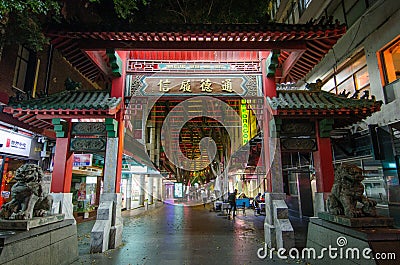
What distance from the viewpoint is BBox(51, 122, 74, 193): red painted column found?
7.16 m

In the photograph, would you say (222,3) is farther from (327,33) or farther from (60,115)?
(60,115)

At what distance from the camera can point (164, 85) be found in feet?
25.9

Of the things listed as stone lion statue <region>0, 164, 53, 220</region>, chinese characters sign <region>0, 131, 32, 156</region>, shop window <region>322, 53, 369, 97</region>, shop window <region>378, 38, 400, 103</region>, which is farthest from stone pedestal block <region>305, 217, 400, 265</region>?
chinese characters sign <region>0, 131, 32, 156</region>

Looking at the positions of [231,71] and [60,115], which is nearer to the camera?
[60,115]

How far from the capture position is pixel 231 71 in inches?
319

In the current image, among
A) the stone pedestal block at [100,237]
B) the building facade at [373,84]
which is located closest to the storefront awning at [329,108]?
the building facade at [373,84]

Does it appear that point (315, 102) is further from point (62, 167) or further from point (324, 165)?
point (62, 167)

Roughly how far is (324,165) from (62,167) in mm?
8174

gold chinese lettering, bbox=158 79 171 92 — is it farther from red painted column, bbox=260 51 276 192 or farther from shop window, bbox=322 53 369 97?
shop window, bbox=322 53 369 97

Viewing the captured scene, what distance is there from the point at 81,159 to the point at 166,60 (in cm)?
779

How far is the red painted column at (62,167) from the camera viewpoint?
7.16 metres

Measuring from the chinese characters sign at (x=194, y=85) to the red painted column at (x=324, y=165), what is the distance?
298 cm

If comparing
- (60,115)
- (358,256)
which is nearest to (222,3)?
(60,115)

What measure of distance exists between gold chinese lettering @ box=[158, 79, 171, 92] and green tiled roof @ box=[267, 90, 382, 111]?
3.36 metres
